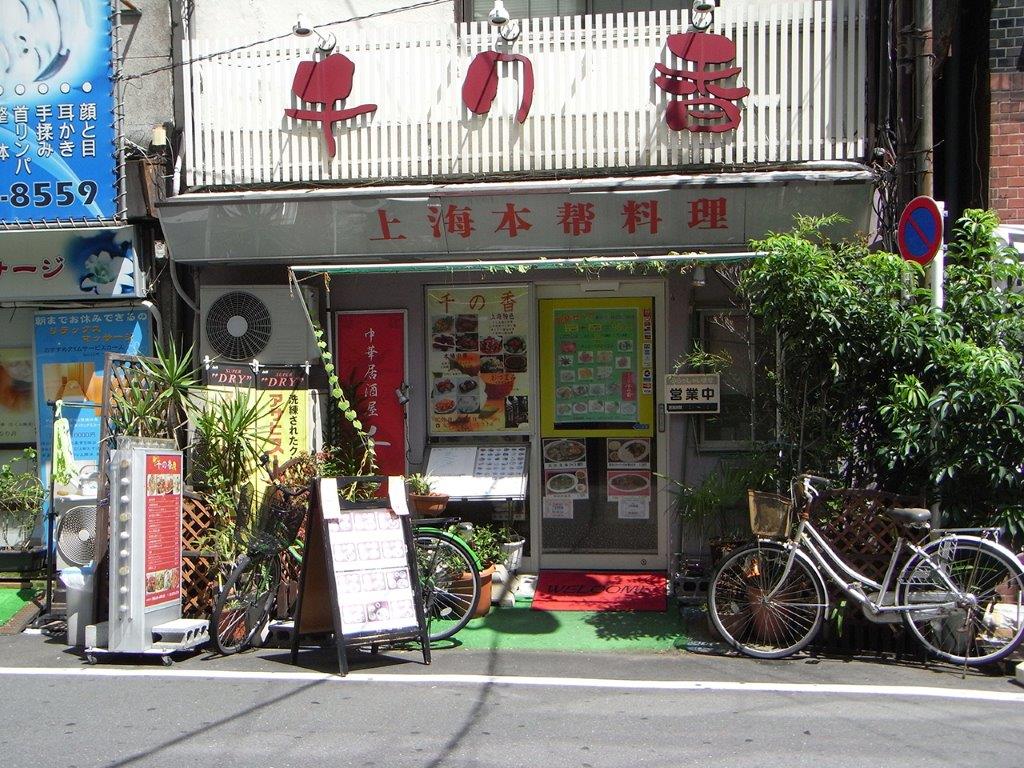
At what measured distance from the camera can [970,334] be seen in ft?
22.5

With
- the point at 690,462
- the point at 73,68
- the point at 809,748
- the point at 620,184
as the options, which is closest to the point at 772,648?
the point at 809,748

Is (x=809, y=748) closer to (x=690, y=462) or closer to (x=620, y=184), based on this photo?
(x=690, y=462)

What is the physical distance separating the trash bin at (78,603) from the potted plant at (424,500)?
2541 millimetres

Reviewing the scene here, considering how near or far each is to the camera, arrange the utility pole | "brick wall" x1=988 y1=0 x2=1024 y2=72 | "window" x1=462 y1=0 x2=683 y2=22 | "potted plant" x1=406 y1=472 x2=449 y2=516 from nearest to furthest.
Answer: the utility pole < "potted plant" x1=406 y1=472 x2=449 y2=516 < "brick wall" x1=988 y1=0 x2=1024 y2=72 < "window" x1=462 y1=0 x2=683 y2=22

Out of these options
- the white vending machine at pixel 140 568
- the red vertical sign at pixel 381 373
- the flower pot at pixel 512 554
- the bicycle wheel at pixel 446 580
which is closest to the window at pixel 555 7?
the red vertical sign at pixel 381 373

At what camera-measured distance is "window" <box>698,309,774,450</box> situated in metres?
8.69

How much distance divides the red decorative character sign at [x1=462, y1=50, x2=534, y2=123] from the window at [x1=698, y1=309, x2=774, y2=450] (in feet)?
8.09

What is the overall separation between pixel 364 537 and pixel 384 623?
62 cm

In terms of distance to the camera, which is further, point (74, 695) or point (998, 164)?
point (998, 164)

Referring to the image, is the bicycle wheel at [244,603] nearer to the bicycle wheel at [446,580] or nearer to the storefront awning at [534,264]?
the bicycle wheel at [446,580]

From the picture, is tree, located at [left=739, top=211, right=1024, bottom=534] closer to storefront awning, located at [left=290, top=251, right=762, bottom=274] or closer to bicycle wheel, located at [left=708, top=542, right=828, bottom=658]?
storefront awning, located at [left=290, top=251, right=762, bottom=274]

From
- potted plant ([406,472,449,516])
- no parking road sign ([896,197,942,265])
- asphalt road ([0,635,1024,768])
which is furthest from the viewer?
potted plant ([406,472,449,516])

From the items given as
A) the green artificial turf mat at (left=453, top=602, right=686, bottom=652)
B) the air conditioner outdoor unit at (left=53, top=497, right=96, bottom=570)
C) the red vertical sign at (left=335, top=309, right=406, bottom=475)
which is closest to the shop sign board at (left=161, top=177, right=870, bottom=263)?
the red vertical sign at (left=335, top=309, right=406, bottom=475)

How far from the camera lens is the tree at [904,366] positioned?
6.45m
